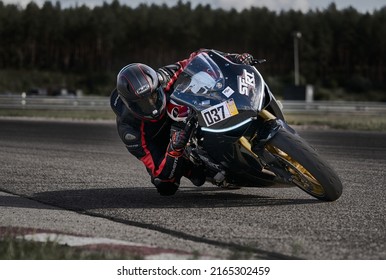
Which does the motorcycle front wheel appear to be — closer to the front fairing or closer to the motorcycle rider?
Answer: the front fairing

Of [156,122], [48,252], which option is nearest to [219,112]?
[156,122]

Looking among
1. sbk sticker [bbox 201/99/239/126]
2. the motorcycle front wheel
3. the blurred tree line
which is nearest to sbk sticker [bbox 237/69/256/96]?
sbk sticker [bbox 201/99/239/126]

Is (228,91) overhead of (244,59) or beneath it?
beneath

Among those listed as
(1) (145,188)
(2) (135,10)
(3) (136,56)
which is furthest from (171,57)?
(1) (145,188)

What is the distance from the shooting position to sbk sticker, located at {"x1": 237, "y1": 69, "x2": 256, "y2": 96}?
6.84 metres

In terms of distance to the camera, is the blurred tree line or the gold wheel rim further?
the blurred tree line

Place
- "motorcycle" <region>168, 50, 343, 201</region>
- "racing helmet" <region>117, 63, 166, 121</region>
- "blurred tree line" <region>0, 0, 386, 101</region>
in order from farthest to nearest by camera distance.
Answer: "blurred tree line" <region>0, 0, 386, 101</region>
"racing helmet" <region>117, 63, 166, 121</region>
"motorcycle" <region>168, 50, 343, 201</region>

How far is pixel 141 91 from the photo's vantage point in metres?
7.08

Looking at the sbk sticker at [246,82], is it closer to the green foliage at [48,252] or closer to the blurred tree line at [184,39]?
the green foliage at [48,252]

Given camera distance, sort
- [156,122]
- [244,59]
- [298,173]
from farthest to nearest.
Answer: [156,122], [244,59], [298,173]

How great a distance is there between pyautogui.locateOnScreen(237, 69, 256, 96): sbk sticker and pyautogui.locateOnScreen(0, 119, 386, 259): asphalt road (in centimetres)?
108

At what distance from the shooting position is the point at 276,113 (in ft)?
23.7

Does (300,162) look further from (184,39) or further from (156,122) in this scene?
(184,39)

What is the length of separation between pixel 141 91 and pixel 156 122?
0.67 m
